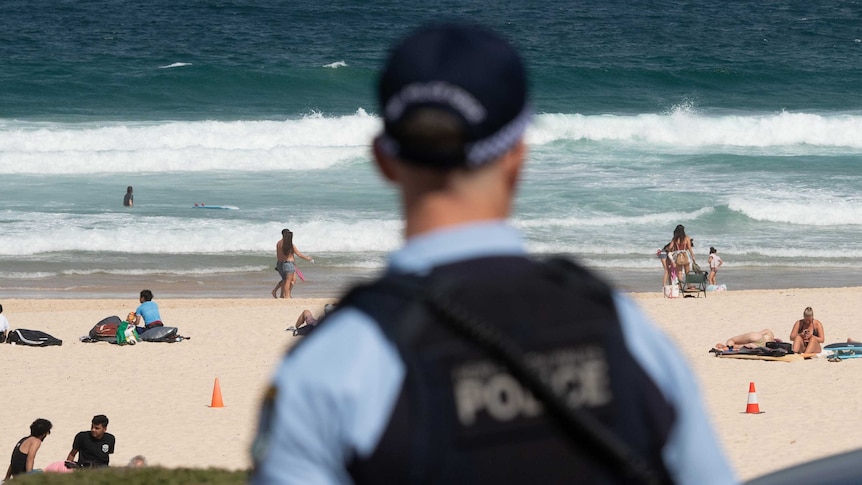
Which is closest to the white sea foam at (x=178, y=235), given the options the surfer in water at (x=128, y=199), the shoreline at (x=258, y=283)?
the surfer in water at (x=128, y=199)

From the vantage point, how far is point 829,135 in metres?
42.2

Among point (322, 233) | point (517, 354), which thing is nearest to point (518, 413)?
point (517, 354)

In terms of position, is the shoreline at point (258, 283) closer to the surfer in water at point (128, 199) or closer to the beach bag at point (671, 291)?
the beach bag at point (671, 291)

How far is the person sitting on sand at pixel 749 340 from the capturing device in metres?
15.3

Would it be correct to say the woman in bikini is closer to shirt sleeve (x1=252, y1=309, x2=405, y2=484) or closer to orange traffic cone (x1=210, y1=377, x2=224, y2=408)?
orange traffic cone (x1=210, y1=377, x2=224, y2=408)

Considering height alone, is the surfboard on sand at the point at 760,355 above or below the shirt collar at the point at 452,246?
below

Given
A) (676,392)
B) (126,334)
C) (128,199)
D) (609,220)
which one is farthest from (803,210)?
(676,392)

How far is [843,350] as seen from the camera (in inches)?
585

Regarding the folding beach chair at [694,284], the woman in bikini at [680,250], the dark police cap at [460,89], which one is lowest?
the dark police cap at [460,89]

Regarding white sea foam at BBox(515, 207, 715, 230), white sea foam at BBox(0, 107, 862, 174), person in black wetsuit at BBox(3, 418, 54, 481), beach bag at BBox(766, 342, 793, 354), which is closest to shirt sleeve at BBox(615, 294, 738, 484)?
person in black wetsuit at BBox(3, 418, 54, 481)

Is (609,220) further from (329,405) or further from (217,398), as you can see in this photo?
(329,405)

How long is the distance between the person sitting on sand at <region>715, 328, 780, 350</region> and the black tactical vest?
1437cm

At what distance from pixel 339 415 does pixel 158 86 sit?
46.6 meters

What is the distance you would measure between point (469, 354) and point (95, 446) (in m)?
9.47
